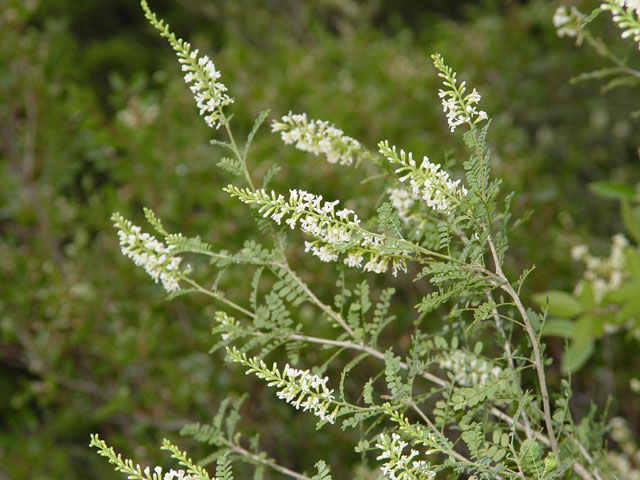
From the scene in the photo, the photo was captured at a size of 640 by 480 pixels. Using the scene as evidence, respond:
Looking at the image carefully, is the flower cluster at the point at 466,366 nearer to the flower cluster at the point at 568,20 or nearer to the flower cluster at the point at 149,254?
the flower cluster at the point at 149,254

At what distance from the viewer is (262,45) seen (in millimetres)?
6129

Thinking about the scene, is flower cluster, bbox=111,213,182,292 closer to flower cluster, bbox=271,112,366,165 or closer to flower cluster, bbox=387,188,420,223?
flower cluster, bbox=271,112,366,165

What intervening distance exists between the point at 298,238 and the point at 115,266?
Result: 0.85 meters

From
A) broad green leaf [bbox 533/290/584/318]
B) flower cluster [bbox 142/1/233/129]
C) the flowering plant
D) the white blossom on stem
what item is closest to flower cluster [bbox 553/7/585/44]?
the white blossom on stem

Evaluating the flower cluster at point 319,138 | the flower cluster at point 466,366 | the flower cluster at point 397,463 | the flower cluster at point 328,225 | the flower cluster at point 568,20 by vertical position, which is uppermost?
the flower cluster at point 568,20

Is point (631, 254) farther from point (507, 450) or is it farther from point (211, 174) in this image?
point (211, 174)

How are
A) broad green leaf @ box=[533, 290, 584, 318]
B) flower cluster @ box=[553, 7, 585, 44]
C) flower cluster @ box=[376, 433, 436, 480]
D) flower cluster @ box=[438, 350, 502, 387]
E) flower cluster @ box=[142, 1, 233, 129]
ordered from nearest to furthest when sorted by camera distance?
flower cluster @ box=[376, 433, 436, 480], flower cluster @ box=[142, 1, 233, 129], flower cluster @ box=[438, 350, 502, 387], flower cluster @ box=[553, 7, 585, 44], broad green leaf @ box=[533, 290, 584, 318]

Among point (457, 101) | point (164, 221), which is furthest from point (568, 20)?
point (164, 221)

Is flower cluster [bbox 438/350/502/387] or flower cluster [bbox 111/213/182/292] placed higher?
flower cluster [bbox 111/213/182/292]

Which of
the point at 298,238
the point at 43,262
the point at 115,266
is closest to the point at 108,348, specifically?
the point at 115,266

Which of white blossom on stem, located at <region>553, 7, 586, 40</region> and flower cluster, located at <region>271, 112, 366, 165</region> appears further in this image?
white blossom on stem, located at <region>553, 7, 586, 40</region>

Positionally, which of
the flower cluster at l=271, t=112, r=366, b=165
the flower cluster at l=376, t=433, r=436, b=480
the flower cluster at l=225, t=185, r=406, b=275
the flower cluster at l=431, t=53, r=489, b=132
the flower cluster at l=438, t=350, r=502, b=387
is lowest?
the flower cluster at l=376, t=433, r=436, b=480

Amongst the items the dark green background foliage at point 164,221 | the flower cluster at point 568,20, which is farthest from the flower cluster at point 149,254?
the dark green background foliage at point 164,221

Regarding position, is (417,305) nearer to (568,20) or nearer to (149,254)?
(149,254)
